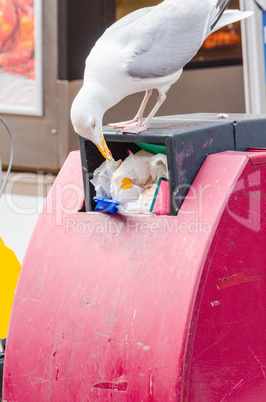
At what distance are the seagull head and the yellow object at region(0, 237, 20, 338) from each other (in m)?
0.58

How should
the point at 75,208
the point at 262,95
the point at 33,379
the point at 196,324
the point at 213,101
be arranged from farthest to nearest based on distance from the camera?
the point at 213,101, the point at 262,95, the point at 75,208, the point at 33,379, the point at 196,324

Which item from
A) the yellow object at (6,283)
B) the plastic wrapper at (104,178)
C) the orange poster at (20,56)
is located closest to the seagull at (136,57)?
the plastic wrapper at (104,178)

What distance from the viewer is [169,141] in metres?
1.37

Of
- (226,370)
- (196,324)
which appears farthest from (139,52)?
(226,370)

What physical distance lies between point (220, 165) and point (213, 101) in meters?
2.75

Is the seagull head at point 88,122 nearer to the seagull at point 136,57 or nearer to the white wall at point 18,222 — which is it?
the seagull at point 136,57

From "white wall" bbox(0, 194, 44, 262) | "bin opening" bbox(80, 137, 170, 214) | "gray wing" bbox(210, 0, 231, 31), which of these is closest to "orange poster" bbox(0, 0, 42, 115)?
"white wall" bbox(0, 194, 44, 262)

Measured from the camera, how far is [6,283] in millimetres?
1822

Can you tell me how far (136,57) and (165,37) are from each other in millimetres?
106

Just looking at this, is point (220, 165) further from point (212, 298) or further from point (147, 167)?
point (212, 298)

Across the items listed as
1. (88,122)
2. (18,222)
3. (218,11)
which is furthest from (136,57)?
(18,222)

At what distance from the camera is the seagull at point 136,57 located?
4.74ft

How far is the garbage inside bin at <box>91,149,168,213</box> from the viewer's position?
1.50 meters

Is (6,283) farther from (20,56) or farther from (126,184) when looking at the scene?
(20,56)
